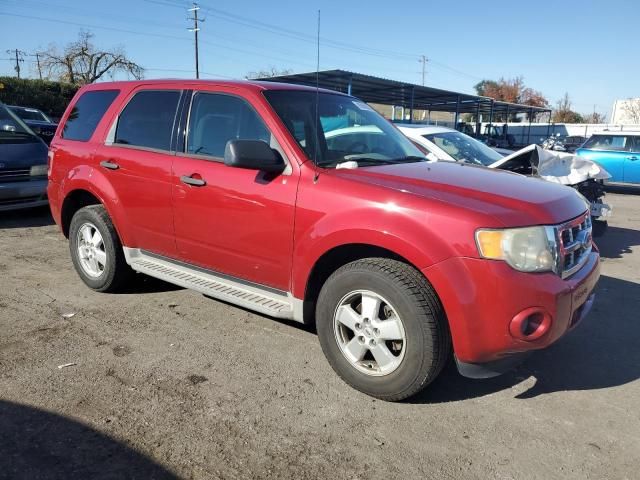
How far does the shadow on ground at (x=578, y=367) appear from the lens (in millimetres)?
3258

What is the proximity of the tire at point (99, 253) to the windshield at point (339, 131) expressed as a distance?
198 cm

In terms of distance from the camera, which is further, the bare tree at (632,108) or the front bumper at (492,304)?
the bare tree at (632,108)

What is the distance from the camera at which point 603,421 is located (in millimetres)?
→ 2924

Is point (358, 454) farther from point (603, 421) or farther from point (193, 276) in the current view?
point (193, 276)

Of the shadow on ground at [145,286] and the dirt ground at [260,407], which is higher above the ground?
the shadow on ground at [145,286]

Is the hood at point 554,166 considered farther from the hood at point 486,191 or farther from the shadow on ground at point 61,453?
the shadow on ground at point 61,453

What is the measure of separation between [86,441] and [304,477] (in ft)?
3.70

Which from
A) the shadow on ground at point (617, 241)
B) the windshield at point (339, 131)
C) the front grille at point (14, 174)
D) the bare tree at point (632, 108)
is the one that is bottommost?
the shadow on ground at point (617, 241)

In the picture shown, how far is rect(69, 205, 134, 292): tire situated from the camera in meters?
4.55

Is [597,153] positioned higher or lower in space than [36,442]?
higher

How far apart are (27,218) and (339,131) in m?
6.60

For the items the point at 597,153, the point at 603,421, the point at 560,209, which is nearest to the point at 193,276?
the point at 560,209

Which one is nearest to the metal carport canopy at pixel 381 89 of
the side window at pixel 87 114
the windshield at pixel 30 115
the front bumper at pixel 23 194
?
the windshield at pixel 30 115

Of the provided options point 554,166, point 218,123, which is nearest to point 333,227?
point 218,123
